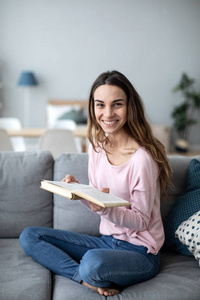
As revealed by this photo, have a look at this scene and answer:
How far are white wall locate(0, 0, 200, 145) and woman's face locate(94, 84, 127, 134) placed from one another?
5517mm

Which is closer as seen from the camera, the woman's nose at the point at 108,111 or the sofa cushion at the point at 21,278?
the sofa cushion at the point at 21,278

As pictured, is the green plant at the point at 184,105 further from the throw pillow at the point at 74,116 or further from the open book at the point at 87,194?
the open book at the point at 87,194

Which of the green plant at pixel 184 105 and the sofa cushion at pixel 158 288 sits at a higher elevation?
the green plant at pixel 184 105

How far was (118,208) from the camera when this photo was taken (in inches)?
55.4

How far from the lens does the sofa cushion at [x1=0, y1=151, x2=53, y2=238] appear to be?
6.25 feet

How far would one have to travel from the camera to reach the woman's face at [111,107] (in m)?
1.58

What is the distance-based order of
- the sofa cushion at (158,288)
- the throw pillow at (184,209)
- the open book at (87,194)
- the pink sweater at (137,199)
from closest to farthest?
1. the open book at (87,194)
2. the sofa cushion at (158,288)
3. the pink sweater at (137,199)
4. the throw pillow at (184,209)

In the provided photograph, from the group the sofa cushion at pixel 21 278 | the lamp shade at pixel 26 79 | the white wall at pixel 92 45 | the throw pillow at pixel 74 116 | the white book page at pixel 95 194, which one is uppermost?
the white wall at pixel 92 45

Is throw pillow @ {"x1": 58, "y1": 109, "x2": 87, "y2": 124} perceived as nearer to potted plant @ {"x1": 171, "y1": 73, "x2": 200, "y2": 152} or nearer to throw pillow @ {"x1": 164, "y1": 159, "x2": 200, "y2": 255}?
potted plant @ {"x1": 171, "y1": 73, "x2": 200, "y2": 152}

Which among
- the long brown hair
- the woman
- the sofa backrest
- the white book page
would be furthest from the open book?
the sofa backrest

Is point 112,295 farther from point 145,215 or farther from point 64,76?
point 64,76

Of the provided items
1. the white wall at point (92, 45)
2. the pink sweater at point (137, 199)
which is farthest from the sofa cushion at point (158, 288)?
the white wall at point (92, 45)

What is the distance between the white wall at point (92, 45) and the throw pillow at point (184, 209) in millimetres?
5425

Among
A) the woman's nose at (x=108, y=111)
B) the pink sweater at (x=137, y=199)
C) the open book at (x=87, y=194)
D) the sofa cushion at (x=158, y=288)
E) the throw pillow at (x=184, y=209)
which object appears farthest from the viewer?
the throw pillow at (x=184, y=209)
